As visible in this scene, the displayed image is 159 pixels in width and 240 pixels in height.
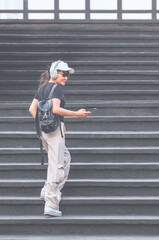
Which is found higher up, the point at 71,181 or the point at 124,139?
the point at 124,139

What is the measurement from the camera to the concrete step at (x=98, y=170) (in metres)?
5.76

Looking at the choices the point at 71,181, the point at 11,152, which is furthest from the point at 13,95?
the point at 71,181

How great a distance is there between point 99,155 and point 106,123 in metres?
0.55

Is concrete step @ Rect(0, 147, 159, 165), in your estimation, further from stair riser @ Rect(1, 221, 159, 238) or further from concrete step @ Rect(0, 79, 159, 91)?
concrete step @ Rect(0, 79, 159, 91)

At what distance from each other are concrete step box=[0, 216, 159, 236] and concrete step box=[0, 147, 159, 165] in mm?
909

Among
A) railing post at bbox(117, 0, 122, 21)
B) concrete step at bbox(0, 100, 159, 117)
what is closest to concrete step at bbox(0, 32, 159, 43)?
railing post at bbox(117, 0, 122, 21)

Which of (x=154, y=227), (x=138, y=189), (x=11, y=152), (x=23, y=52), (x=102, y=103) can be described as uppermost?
(x=23, y=52)

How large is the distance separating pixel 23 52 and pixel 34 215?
403cm

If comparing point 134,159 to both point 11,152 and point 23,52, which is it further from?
point 23,52

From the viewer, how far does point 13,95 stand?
7.71 metres

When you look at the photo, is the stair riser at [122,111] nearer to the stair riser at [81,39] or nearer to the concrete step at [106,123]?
the concrete step at [106,123]

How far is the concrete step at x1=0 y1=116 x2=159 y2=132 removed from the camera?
6.34 m

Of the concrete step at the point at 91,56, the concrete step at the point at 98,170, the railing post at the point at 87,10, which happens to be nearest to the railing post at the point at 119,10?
the railing post at the point at 87,10

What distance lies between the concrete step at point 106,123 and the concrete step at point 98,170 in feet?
2.40
